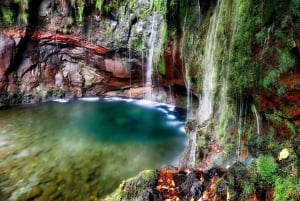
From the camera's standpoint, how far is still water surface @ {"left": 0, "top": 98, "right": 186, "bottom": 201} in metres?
9.00

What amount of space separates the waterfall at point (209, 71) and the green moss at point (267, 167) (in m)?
4.99

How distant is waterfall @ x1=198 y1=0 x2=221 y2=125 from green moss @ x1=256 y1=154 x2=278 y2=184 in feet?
16.4

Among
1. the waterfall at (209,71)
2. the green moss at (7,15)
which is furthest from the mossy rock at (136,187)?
the green moss at (7,15)

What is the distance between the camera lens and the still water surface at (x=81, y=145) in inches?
354

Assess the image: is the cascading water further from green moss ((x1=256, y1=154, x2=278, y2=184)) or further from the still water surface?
green moss ((x1=256, y1=154, x2=278, y2=184))

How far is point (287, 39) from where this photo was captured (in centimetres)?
563

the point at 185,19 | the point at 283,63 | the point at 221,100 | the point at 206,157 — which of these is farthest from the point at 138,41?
the point at 283,63

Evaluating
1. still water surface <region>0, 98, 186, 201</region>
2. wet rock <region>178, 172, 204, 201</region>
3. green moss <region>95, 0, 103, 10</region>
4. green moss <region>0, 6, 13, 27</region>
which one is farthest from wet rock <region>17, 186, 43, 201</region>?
green moss <region>0, 6, 13, 27</region>

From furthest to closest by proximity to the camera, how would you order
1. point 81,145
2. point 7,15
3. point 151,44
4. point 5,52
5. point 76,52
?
point 76,52, point 5,52, point 7,15, point 151,44, point 81,145

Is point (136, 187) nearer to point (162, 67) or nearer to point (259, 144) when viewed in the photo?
point (259, 144)

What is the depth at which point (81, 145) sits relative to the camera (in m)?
12.0

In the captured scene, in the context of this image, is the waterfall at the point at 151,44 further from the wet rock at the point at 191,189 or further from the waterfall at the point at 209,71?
the wet rock at the point at 191,189

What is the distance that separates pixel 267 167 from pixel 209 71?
6183mm

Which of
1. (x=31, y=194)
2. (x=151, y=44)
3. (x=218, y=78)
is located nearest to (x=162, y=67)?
(x=151, y=44)
